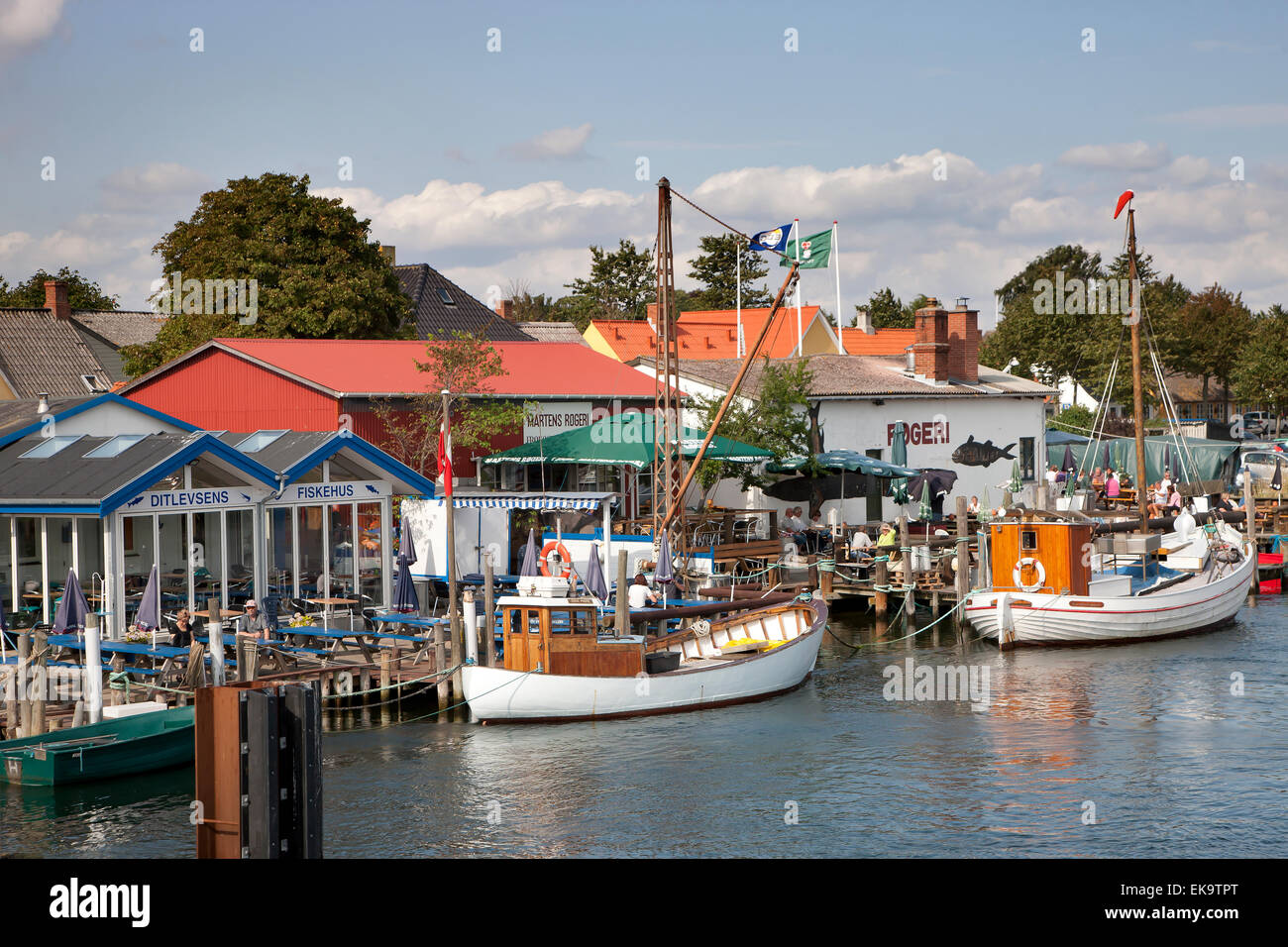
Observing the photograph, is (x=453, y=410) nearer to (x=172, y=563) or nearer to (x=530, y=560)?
(x=530, y=560)

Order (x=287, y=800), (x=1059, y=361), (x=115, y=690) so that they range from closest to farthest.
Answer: (x=287, y=800), (x=115, y=690), (x=1059, y=361)

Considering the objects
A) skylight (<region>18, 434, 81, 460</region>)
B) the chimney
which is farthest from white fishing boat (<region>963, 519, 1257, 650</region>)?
the chimney

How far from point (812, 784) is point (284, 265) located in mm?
33633

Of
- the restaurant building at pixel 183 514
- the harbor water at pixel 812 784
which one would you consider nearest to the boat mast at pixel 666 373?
the restaurant building at pixel 183 514

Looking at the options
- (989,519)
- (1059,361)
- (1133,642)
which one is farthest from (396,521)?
(1059,361)

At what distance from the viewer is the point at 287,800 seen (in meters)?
9.57

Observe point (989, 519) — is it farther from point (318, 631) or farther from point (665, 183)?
point (318, 631)

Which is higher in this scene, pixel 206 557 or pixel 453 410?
pixel 453 410

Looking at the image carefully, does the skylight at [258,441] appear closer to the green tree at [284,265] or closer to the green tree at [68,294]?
the green tree at [284,265]

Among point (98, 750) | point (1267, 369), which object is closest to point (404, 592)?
point (98, 750)

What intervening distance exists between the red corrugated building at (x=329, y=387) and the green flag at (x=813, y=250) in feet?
29.7

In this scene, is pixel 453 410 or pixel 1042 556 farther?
pixel 453 410

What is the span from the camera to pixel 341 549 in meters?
26.2
